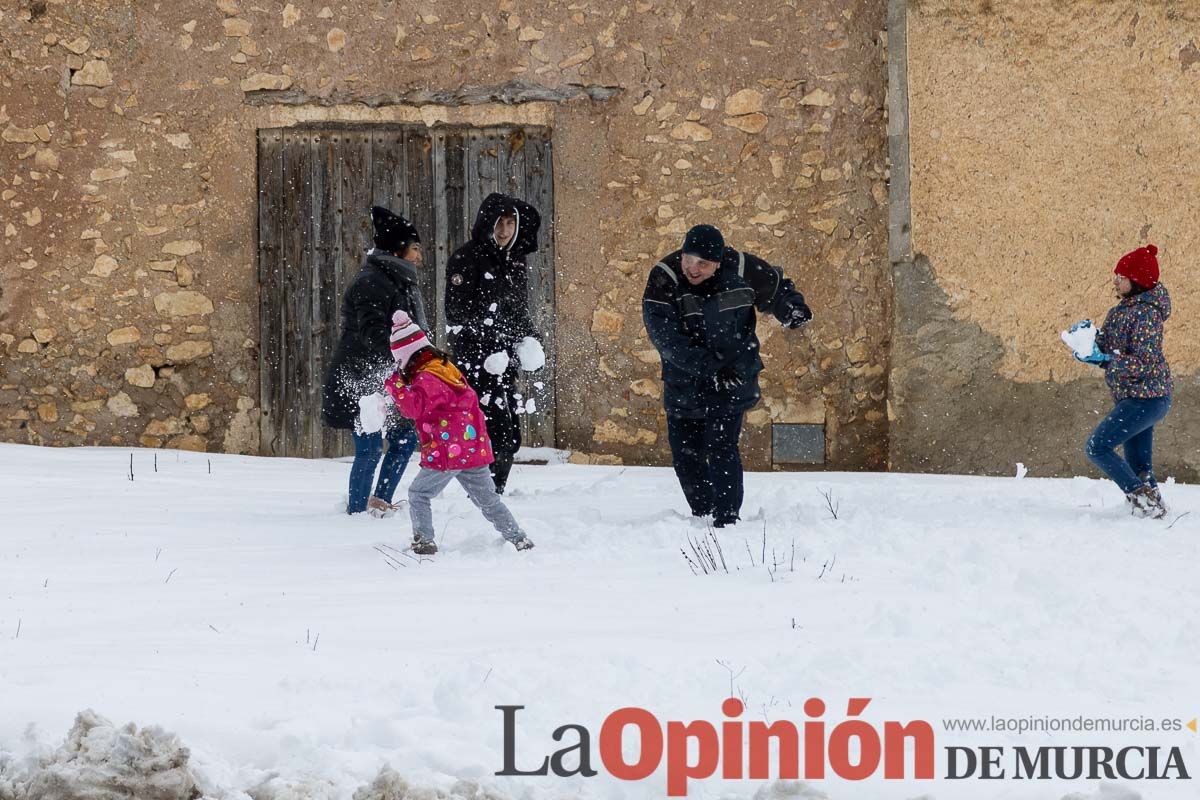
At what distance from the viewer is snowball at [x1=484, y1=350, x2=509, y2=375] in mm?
5840

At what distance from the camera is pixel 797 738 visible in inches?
113

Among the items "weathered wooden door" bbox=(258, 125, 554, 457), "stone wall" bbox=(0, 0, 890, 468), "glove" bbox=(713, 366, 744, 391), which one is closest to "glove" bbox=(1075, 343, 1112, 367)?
"glove" bbox=(713, 366, 744, 391)

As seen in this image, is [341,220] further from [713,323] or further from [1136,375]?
[1136,375]

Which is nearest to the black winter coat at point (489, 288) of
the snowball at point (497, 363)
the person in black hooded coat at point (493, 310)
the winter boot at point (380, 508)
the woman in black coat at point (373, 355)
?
the person in black hooded coat at point (493, 310)

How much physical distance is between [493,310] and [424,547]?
60.9 inches

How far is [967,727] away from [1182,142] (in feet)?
18.2

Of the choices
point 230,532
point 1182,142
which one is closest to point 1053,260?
point 1182,142

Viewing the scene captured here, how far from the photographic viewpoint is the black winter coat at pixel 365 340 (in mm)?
5609

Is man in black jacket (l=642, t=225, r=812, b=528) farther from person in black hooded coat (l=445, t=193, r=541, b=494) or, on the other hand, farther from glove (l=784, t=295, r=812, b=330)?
person in black hooded coat (l=445, t=193, r=541, b=494)

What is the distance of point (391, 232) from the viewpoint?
5.66m

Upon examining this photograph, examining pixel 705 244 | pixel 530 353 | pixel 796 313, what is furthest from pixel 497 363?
pixel 796 313

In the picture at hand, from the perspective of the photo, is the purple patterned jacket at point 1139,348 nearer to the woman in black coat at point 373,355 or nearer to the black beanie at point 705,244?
the black beanie at point 705,244

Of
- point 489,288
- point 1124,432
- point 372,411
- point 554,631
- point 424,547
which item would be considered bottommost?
point 554,631

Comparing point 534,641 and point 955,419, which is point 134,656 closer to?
point 534,641
